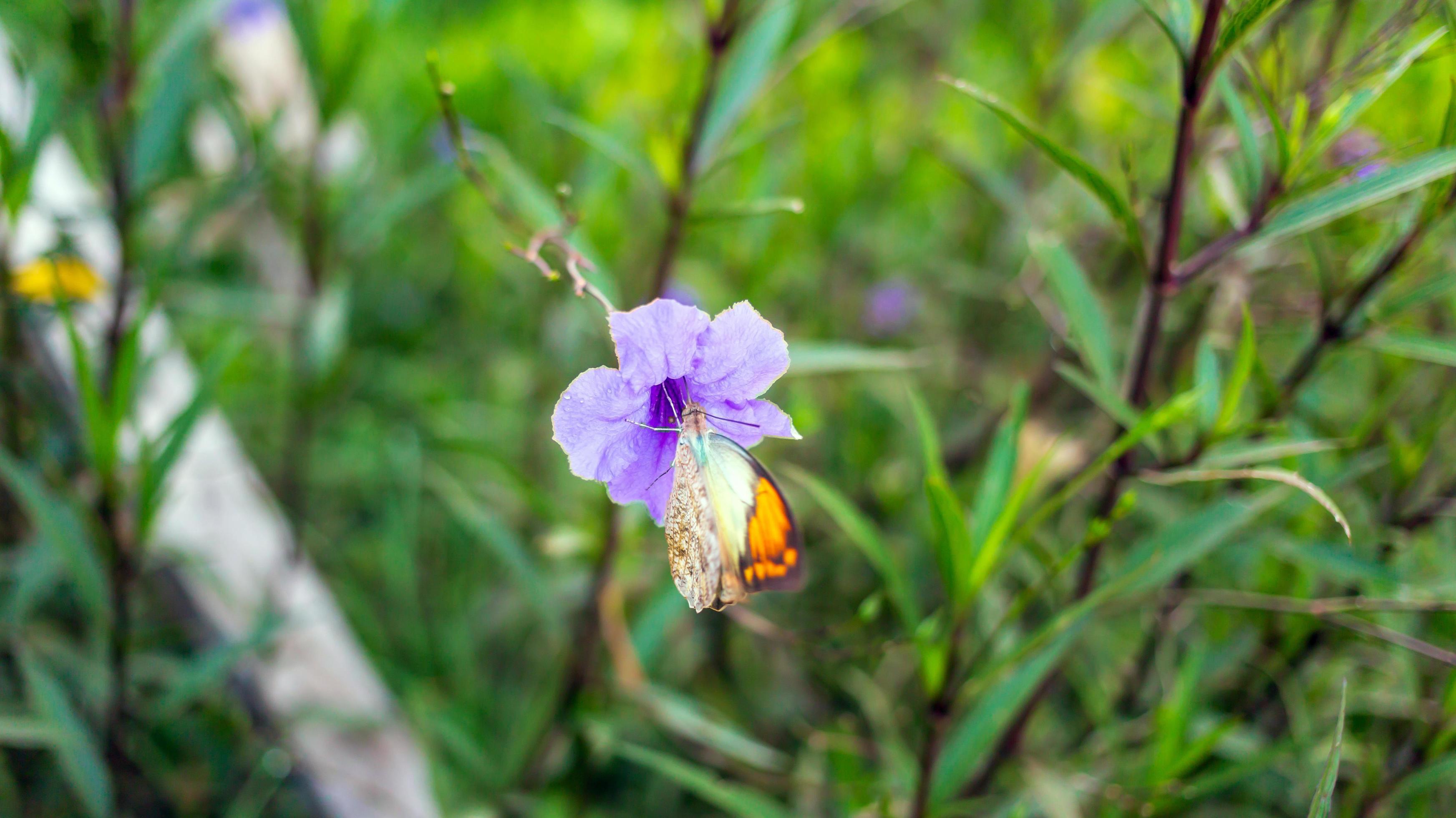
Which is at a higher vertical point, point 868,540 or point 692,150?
point 692,150

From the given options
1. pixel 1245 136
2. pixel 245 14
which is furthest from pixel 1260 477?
pixel 245 14

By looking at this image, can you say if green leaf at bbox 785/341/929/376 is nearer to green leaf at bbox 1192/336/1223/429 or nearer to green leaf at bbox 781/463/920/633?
green leaf at bbox 781/463/920/633

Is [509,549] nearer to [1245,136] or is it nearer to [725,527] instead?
[725,527]

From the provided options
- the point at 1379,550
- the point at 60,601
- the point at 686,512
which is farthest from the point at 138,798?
the point at 1379,550

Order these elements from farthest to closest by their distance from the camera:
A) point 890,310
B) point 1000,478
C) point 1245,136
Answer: point 890,310 → point 1000,478 → point 1245,136

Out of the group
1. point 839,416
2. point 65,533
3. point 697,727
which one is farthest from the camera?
point 839,416

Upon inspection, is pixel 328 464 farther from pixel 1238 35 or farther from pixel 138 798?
pixel 1238 35

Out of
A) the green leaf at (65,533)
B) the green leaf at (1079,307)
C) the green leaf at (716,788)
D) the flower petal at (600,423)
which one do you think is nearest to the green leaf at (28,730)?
the green leaf at (65,533)

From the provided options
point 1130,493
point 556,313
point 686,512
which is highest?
point 556,313
